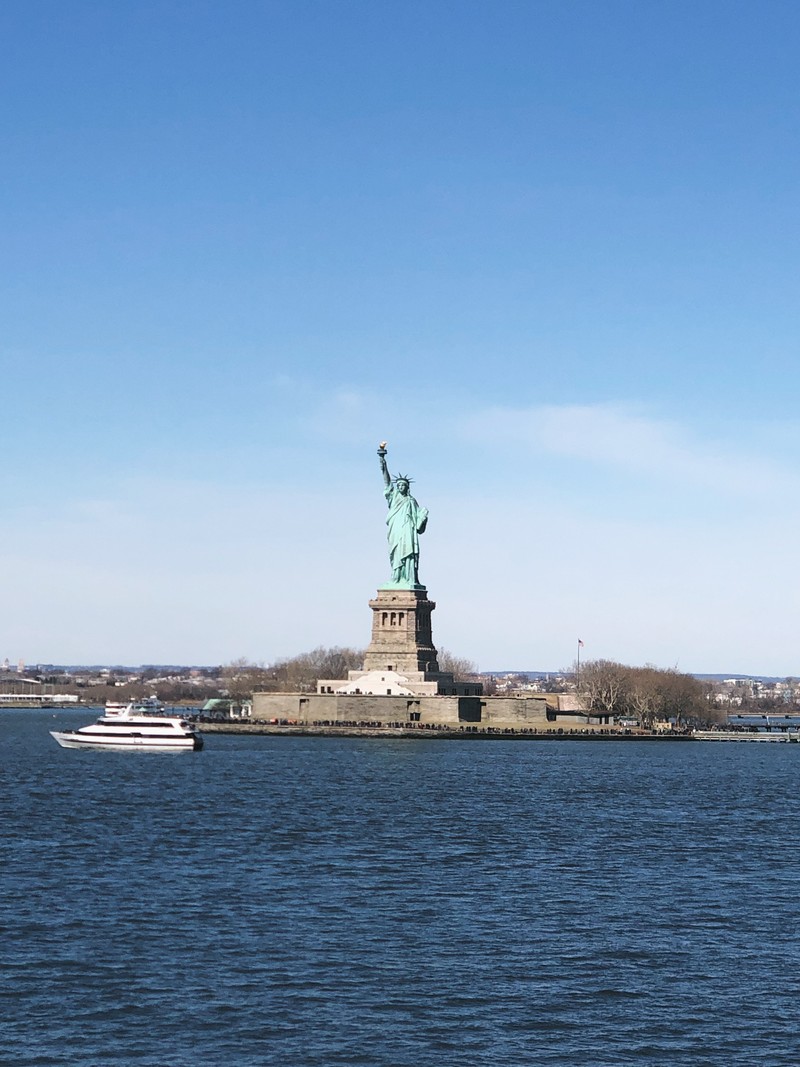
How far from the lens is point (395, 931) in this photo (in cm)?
3328

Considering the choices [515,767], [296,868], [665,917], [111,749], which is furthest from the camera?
[111,749]

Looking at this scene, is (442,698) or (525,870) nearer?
(525,870)

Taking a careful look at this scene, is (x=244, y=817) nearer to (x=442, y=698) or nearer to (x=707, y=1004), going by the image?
(x=707, y=1004)

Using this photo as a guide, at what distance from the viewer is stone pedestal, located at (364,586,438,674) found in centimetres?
13175

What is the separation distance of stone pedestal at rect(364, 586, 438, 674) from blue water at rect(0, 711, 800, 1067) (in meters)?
65.5

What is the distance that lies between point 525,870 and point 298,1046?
1931 centimetres

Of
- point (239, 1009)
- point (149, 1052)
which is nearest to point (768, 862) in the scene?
point (239, 1009)

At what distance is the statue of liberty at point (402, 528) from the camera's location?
134000 mm

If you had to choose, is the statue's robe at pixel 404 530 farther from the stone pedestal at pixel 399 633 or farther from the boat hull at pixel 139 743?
the boat hull at pixel 139 743

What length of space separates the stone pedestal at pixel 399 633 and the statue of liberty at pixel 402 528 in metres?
1.12

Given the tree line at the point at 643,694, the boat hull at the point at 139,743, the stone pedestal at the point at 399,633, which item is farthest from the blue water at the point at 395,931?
the tree line at the point at 643,694

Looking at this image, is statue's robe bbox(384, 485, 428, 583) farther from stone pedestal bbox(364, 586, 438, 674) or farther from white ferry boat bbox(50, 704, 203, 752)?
white ferry boat bbox(50, 704, 203, 752)

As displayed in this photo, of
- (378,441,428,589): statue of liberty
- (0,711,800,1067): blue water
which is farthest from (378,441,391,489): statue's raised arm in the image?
(0,711,800,1067): blue water

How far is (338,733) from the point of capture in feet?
411
